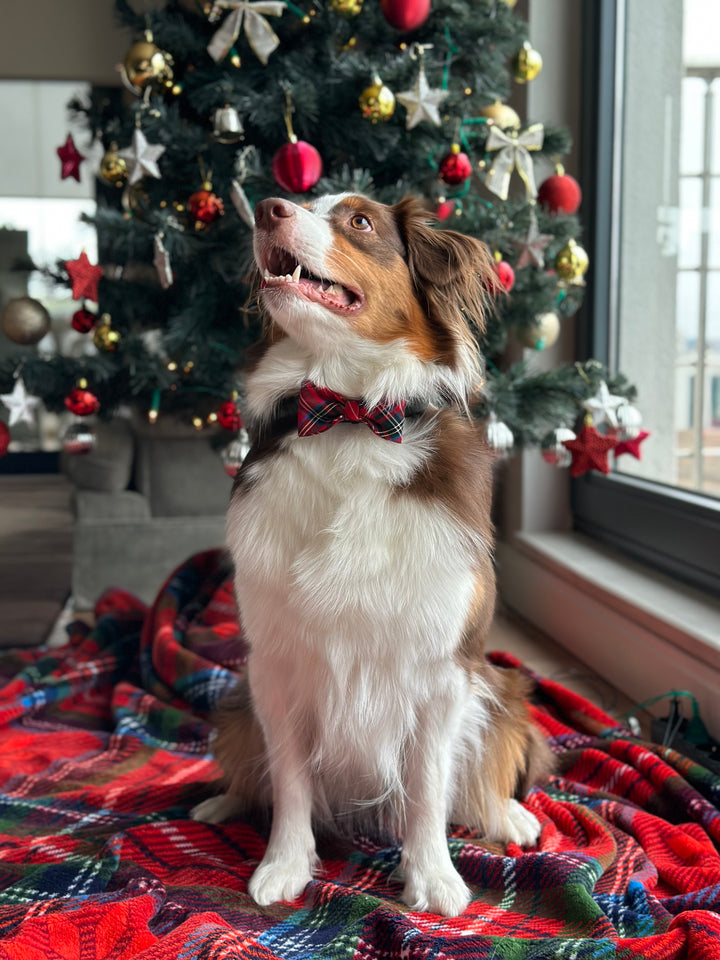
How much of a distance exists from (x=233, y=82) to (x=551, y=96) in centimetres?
129

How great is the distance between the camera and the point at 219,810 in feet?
4.78

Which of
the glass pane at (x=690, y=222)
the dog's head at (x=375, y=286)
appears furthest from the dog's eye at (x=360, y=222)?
the glass pane at (x=690, y=222)

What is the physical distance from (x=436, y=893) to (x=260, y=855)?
31cm

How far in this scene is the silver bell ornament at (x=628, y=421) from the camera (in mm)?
2092

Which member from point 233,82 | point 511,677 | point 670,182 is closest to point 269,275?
point 511,677

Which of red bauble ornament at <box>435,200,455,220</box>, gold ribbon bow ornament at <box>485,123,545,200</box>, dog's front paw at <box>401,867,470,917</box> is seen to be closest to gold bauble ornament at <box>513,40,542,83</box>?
gold ribbon bow ornament at <box>485,123,545,200</box>

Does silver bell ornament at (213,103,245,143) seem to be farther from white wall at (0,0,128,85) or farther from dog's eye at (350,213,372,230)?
white wall at (0,0,128,85)

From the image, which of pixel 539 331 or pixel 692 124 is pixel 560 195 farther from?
pixel 692 124

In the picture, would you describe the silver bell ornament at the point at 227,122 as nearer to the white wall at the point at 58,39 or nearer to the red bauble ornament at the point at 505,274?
the red bauble ornament at the point at 505,274

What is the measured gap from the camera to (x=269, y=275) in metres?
1.13

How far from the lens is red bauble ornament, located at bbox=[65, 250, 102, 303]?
210 cm

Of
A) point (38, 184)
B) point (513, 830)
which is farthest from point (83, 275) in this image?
point (38, 184)

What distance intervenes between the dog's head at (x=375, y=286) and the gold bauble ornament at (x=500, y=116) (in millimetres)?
964

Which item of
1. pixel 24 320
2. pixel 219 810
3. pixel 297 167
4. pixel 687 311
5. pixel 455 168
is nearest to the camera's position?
pixel 219 810
